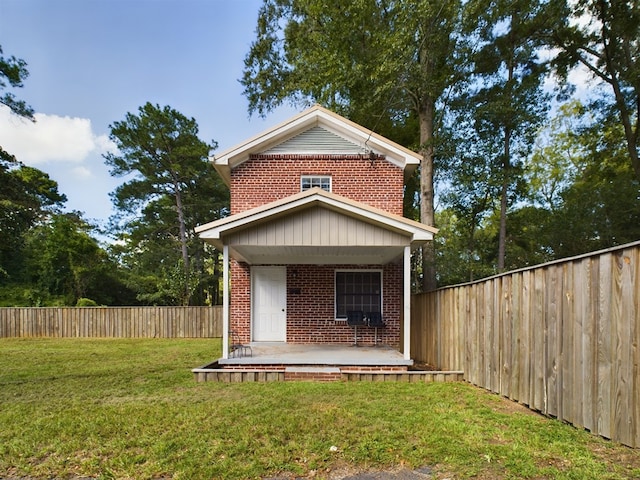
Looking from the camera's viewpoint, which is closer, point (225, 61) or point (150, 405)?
point (150, 405)

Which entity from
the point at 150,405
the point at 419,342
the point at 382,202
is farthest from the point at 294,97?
the point at 150,405

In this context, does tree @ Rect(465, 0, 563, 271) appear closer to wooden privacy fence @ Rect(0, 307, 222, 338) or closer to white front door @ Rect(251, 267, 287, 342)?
white front door @ Rect(251, 267, 287, 342)

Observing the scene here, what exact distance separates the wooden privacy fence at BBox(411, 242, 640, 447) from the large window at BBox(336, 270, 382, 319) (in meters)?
3.94

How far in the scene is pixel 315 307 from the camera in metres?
10.6

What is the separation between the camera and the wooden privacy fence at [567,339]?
3.48 meters

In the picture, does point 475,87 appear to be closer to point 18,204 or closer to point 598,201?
point 598,201

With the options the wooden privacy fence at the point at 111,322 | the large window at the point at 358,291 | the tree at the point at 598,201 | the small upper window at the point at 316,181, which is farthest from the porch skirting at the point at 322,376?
the tree at the point at 598,201

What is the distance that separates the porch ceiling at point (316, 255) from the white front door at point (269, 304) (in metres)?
0.35

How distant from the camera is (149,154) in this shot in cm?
2381

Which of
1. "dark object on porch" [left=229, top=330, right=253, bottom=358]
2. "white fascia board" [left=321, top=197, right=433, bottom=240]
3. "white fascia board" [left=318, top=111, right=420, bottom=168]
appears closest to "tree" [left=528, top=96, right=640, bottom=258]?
"white fascia board" [left=318, top=111, right=420, bottom=168]

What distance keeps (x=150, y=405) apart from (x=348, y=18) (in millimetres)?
15124

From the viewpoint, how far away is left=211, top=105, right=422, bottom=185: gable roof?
10.4 m

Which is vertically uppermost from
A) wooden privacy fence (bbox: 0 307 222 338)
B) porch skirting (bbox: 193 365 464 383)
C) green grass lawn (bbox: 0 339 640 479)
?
green grass lawn (bbox: 0 339 640 479)

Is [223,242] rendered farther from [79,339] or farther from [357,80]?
[79,339]
